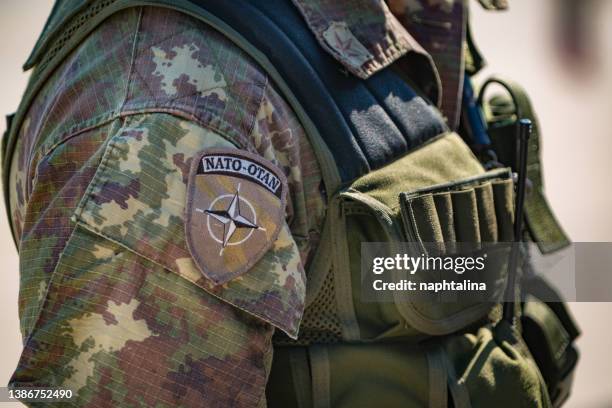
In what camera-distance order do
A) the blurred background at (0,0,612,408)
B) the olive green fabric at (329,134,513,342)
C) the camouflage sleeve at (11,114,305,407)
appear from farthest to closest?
the blurred background at (0,0,612,408) < the olive green fabric at (329,134,513,342) < the camouflage sleeve at (11,114,305,407)

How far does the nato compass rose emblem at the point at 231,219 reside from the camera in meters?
1.34

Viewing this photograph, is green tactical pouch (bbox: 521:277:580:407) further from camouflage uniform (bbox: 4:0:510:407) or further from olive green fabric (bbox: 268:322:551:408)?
camouflage uniform (bbox: 4:0:510:407)

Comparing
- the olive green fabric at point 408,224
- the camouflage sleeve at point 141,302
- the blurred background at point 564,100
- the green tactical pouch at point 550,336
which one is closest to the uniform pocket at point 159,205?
the camouflage sleeve at point 141,302

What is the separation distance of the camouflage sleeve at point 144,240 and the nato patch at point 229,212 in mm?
14

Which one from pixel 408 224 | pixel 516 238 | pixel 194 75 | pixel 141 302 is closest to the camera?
pixel 141 302

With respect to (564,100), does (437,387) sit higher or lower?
lower

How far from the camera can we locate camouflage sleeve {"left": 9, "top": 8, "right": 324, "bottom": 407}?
1.28m

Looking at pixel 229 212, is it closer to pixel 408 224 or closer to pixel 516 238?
pixel 408 224

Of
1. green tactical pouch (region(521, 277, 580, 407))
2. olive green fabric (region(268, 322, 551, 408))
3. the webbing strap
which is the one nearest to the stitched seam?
olive green fabric (region(268, 322, 551, 408))

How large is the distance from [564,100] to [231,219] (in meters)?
5.53

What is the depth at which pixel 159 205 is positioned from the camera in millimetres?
1315

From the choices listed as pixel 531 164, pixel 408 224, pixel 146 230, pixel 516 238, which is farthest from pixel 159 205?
pixel 531 164

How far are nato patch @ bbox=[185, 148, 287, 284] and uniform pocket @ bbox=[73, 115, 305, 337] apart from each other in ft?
0.04

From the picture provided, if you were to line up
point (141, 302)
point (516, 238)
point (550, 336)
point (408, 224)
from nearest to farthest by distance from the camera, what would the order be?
point (141, 302) → point (408, 224) → point (516, 238) → point (550, 336)
